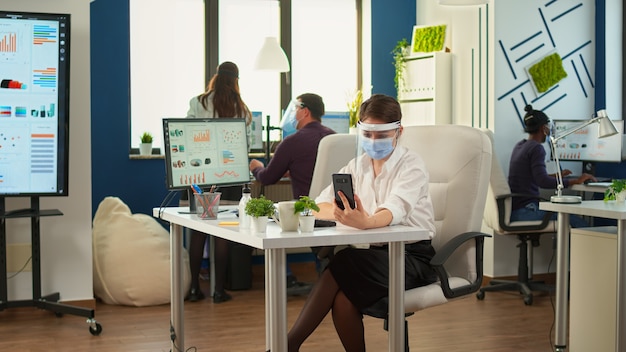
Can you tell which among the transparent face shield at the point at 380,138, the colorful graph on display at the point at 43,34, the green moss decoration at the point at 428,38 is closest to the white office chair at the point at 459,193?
the transparent face shield at the point at 380,138

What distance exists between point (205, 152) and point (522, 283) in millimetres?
2682

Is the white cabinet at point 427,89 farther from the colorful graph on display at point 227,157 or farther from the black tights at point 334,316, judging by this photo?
the black tights at point 334,316

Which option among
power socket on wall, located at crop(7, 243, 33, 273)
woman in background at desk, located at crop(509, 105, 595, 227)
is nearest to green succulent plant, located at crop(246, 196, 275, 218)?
power socket on wall, located at crop(7, 243, 33, 273)

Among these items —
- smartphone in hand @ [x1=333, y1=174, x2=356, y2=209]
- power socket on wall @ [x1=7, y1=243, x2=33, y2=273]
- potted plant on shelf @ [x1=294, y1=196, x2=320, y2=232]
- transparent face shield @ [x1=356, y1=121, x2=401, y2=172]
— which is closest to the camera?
potted plant on shelf @ [x1=294, y1=196, x2=320, y2=232]

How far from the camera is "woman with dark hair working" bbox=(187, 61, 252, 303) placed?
5.56 m

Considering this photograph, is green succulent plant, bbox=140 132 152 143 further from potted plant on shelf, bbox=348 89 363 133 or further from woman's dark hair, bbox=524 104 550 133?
woman's dark hair, bbox=524 104 550 133

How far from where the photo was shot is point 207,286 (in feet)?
20.4

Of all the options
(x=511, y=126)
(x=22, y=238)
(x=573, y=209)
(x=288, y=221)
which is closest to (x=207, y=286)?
(x=22, y=238)

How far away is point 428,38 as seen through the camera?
22.8 feet

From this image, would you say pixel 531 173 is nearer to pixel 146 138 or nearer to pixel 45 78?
pixel 146 138

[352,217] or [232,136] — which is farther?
[232,136]

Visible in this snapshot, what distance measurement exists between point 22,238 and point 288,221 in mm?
2804

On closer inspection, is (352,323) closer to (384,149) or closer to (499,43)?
(384,149)

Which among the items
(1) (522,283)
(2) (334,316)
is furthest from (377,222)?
(1) (522,283)
